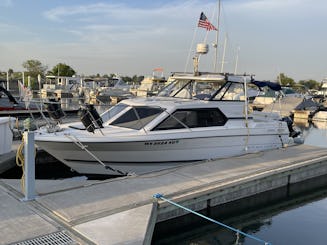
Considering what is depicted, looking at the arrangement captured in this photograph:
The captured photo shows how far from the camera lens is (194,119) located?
941 cm

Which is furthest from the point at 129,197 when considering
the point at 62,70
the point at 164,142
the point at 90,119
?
the point at 62,70

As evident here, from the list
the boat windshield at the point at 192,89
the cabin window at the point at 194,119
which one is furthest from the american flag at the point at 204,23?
the cabin window at the point at 194,119

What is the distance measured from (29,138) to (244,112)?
648 centimetres

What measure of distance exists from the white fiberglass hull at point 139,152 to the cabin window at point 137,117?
698 mm

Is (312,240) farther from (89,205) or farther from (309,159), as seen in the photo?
(89,205)

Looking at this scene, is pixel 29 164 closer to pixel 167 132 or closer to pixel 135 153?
pixel 135 153

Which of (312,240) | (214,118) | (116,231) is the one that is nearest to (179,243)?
(116,231)

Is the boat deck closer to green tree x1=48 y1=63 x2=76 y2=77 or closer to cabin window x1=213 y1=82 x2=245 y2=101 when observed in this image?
cabin window x1=213 y1=82 x2=245 y2=101

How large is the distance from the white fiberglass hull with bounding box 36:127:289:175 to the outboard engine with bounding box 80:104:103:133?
55 cm

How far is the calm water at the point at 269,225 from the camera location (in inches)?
266

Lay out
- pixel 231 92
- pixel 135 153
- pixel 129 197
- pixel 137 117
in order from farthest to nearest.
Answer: pixel 231 92 < pixel 137 117 < pixel 135 153 < pixel 129 197

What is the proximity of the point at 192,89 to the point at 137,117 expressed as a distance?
8.28ft

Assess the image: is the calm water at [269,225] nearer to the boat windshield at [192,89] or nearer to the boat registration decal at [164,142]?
the boat registration decal at [164,142]

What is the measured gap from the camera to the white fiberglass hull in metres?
8.41
